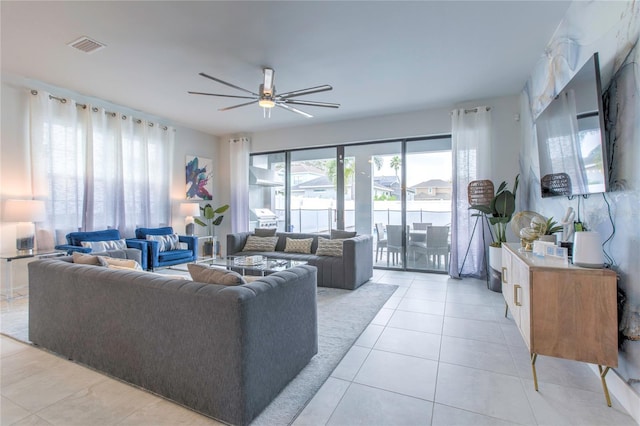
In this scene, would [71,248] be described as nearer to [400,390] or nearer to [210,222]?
[210,222]

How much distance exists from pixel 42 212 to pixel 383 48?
15.5ft

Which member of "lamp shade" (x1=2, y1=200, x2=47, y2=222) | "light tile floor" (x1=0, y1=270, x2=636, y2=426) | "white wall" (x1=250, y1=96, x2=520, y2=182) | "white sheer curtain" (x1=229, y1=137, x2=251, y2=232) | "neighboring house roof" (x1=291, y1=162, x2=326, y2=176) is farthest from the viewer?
"white sheer curtain" (x1=229, y1=137, x2=251, y2=232)

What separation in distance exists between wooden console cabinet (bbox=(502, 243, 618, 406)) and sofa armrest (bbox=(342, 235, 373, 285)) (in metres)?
2.42

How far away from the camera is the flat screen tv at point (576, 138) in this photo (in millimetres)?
1987

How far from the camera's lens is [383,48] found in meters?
3.21

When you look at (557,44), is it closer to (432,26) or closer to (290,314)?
(432,26)

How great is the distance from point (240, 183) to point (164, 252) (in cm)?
244

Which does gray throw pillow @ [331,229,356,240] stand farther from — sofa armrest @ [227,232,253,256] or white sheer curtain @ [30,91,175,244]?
white sheer curtain @ [30,91,175,244]

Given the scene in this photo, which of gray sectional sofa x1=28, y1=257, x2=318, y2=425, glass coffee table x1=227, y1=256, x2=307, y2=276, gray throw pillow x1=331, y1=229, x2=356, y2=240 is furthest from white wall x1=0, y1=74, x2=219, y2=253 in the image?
gray throw pillow x1=331, y1=229, x2=356, y2=240

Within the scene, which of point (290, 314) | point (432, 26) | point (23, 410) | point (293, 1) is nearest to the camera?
point (23, 410)

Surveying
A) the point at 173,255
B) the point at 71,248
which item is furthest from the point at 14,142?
the point at 173,255

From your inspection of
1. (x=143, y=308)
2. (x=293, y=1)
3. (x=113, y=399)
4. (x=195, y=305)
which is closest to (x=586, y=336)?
(x=195, y=305)

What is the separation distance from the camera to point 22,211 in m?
Answer: 3.66

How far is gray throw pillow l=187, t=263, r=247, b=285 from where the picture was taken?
1758mm
